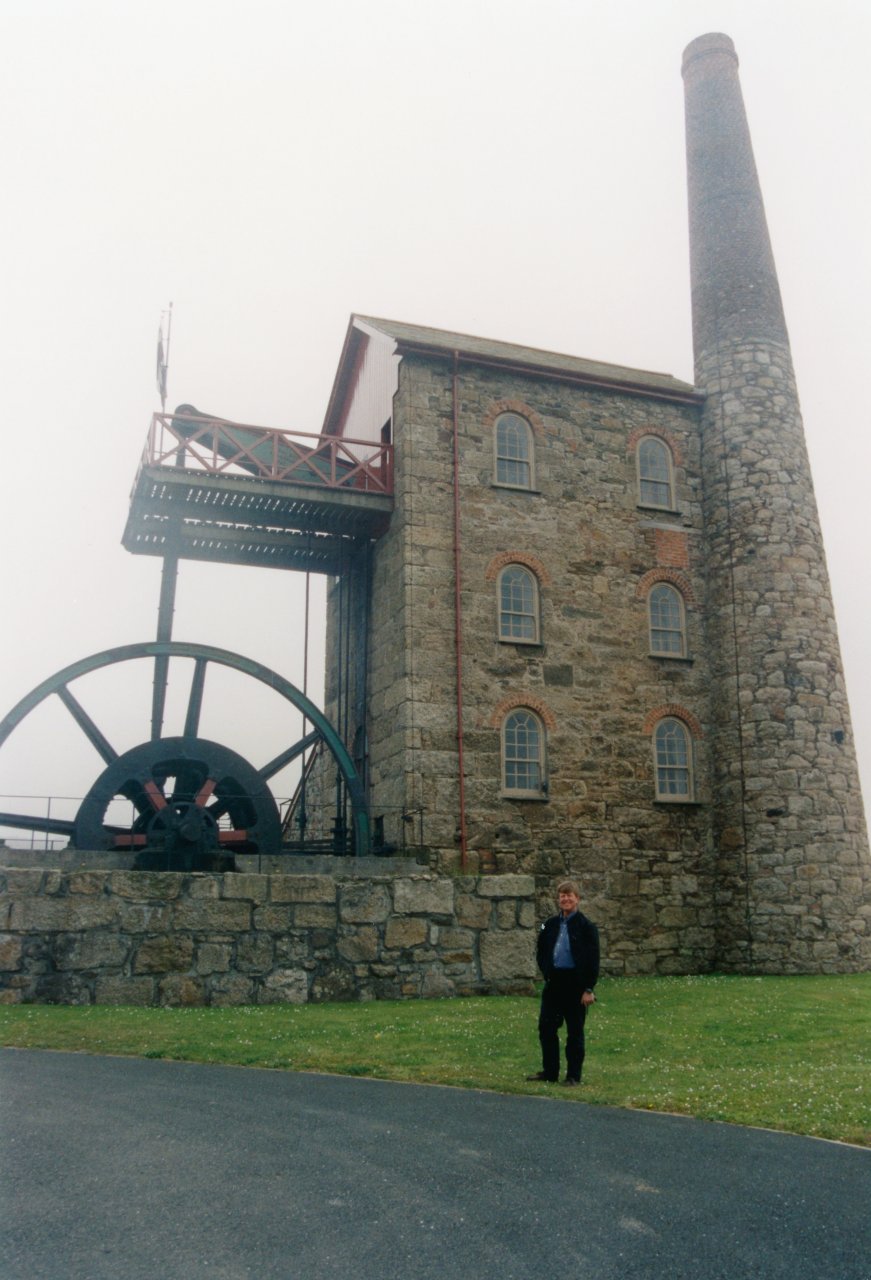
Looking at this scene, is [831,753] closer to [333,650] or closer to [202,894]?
[333,650]

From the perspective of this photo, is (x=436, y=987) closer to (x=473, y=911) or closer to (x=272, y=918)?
(x=473, y=911)

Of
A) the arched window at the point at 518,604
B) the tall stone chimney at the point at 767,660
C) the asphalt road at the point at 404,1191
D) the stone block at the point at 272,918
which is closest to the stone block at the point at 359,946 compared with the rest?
the stone block at the point at 272,918

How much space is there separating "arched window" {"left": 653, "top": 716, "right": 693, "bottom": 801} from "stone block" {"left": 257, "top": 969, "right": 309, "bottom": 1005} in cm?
752

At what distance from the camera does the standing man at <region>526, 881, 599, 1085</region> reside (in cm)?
860

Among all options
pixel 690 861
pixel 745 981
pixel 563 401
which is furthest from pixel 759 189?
pixel 745 981

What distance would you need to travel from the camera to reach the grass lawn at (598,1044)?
26.5 ft

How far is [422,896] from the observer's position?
14672 millimetres

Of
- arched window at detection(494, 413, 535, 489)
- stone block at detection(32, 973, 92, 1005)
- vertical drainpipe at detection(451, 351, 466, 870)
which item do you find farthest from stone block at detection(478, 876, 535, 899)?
arched window at detection(494, 413, 535, 489)

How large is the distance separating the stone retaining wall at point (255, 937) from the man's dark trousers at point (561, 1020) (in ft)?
19.0

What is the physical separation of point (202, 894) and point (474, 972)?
11.7ft

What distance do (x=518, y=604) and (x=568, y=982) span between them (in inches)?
419

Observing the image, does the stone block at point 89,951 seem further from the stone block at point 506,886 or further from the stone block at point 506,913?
the stone block at point 506,913

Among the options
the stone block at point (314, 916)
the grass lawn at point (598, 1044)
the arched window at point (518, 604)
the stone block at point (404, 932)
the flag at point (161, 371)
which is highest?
the flag at point (161, 371)

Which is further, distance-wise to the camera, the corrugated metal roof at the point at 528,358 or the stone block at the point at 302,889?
the corrugated metal roof at the point at 528,358
